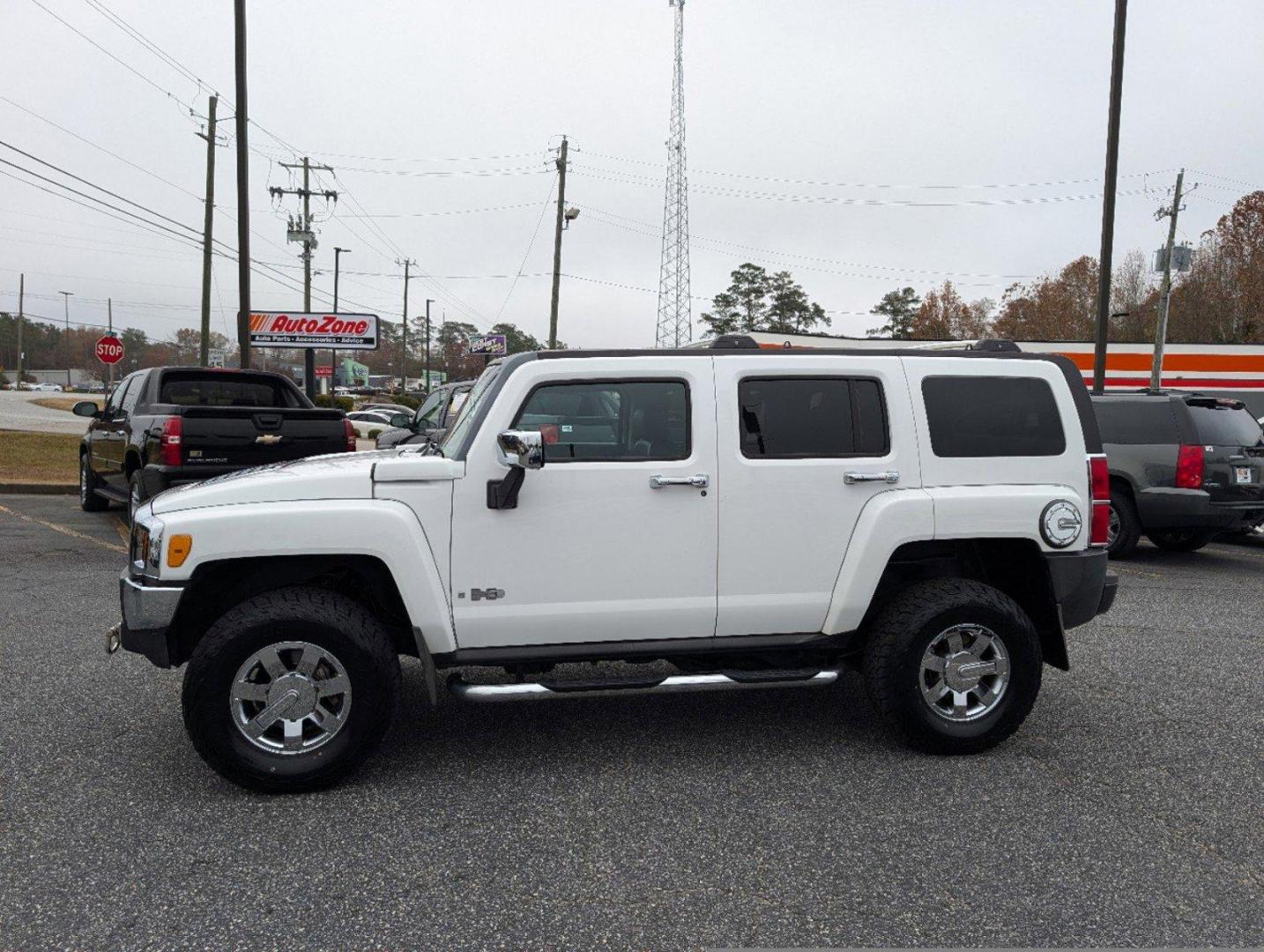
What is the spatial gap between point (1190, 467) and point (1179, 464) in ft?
0.33

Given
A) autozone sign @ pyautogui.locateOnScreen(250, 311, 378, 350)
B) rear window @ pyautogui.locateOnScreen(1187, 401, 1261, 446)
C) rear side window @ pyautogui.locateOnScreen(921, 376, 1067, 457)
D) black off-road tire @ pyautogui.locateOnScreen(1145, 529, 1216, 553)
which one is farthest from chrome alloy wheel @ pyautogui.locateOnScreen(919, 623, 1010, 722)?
autozone sign @ pyautogui.locateOnScreen(250, 311, 378, 350)

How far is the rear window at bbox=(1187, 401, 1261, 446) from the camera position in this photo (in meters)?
10.2

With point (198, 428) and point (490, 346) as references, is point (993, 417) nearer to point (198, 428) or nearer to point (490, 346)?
point (198, 428)

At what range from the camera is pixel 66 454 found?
65.6 ft

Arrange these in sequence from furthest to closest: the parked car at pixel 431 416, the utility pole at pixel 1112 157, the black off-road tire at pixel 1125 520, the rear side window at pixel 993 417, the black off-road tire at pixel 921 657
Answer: the utility pole at pixel 1112 157
the parked car at pixel 431 416
the black off-road tire at pixel 1125 520
the rear side window at pixel 993 417
the black off-road tire at pixel 921 657

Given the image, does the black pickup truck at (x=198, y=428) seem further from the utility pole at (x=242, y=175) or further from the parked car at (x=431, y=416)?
the utility pole at (x=242, y=175)

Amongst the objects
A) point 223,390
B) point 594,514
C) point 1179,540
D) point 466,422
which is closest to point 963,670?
point 594,514

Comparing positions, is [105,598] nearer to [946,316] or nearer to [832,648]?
[832,648]

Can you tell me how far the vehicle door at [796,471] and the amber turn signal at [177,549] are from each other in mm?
2179

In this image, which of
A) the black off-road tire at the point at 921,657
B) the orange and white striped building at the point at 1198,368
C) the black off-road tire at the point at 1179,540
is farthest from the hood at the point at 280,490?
the orange and white striped building at the point at 1198,368

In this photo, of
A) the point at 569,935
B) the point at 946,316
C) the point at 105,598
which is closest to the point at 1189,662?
the point at 569,935

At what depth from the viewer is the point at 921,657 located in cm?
443

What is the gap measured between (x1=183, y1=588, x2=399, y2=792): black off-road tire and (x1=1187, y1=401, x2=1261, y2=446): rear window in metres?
9.27

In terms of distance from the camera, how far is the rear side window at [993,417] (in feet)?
15.0
